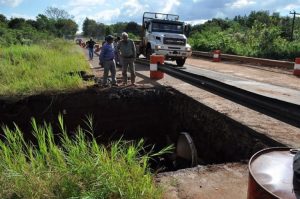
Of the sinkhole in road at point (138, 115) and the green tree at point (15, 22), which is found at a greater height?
the green tree at point (15, 22)

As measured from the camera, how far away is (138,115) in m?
10.8

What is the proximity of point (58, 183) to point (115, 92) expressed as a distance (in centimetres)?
712

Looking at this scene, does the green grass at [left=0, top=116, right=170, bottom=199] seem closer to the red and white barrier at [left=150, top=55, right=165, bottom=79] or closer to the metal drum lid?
the metal drum lid

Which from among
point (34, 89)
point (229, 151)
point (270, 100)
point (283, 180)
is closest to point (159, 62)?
point (34, 89)

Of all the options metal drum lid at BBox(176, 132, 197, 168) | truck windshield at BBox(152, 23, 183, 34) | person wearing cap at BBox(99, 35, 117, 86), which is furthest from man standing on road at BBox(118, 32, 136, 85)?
truck windshield at BBox(152, 23, 183, 34)

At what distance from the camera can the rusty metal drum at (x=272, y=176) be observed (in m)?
2.23

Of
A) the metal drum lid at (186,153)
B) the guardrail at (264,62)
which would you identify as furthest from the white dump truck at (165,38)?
the metal drum lid at (186,153)

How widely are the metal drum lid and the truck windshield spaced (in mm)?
12598

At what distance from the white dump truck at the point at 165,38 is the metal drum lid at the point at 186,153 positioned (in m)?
11.3

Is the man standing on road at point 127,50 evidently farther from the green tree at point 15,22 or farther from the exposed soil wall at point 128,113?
the green tree at point 15,22

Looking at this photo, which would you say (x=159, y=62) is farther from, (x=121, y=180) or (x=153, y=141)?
(x=121, y=180)

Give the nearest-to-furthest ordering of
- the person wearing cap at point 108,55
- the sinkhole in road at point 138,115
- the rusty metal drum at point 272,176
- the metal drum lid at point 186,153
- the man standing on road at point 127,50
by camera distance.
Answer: the rusty metal drum at point 272,176
the metal drum lid at point 186,153
the sinkhole in road at point 138,115
the person wearing cap at point 108,55
the man standing on road at point 127,50

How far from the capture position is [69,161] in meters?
3.59

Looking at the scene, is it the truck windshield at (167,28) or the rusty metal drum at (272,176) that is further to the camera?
the truck windshield at (167,28)
